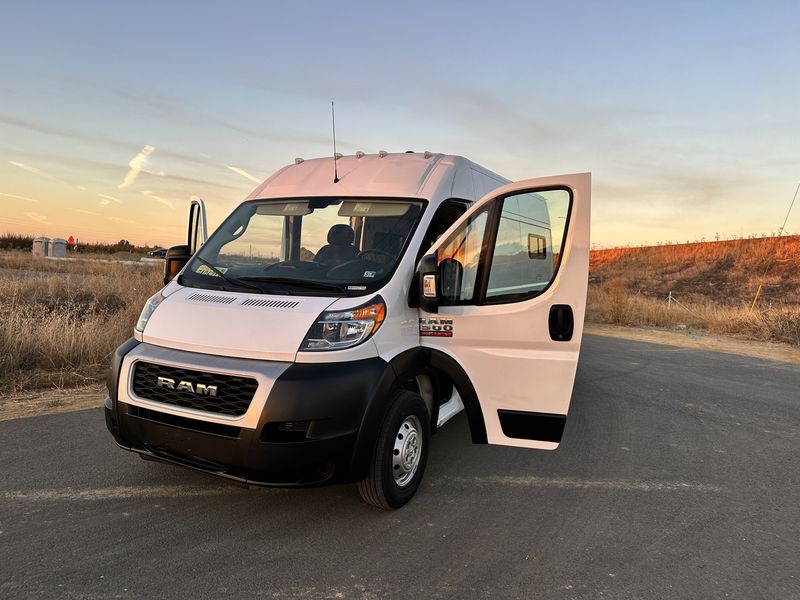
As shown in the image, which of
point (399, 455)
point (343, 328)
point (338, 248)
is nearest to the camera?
point (343, 328)

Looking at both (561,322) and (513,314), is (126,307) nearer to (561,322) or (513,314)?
(513,314)

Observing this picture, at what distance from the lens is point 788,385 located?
26.5 feet

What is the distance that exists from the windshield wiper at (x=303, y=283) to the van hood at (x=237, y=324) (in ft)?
0.42

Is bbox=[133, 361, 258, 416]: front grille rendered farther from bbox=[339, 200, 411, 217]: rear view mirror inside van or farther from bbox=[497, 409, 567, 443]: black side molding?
bbox=[497, 409, 567, 443]: black side molding

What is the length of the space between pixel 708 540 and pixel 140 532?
3372mm

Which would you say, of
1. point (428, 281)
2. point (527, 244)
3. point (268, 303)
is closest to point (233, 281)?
point (268, 303)

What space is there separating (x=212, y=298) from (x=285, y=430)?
1073 mm

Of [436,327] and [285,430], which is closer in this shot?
[285,430]

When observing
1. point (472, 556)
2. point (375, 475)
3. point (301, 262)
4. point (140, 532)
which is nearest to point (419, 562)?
point (472, 556)

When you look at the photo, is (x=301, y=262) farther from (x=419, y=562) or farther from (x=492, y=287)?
(x=419, y=562)

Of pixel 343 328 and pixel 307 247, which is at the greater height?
pixel 307 247

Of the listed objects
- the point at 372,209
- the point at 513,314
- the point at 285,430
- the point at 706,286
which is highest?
the point at 372,209

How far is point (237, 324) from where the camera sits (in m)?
3.11

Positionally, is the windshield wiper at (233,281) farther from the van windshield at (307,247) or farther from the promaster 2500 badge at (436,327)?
the promaster 2500 badge at (436,327)
